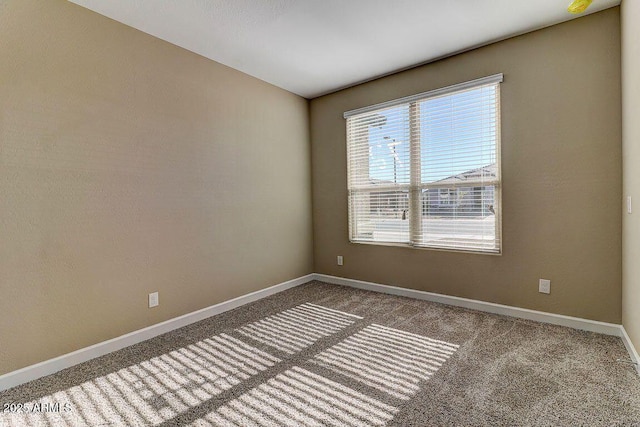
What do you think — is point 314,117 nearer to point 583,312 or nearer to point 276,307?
point 276,307

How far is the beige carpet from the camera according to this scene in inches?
63.6

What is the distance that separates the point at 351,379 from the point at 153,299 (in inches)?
70.9

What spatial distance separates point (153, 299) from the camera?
2.67m

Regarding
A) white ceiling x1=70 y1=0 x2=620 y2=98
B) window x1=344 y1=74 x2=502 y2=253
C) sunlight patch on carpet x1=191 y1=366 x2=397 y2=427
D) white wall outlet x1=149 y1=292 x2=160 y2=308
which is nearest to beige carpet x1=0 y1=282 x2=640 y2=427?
sunlight patch on carpet x1=191 y1=366 x2=397 y2=427

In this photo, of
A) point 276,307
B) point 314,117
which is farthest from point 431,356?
point 314,117

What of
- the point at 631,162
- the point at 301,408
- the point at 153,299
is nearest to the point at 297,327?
the point at 301,408

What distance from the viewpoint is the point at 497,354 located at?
86.9 inches

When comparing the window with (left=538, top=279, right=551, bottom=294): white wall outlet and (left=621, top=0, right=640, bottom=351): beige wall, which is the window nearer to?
(left=538, top=279, right=551, bottom=294): white wall outlet

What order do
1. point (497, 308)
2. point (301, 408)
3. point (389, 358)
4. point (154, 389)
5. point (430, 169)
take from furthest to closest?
point (430, 169)
point (497, 308)
point (389, 358)
point (154, 389)
point (301, 408)

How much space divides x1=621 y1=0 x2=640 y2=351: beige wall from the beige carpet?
0.33 m

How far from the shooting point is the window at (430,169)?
3.01 m

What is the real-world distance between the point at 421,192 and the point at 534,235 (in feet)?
3.69

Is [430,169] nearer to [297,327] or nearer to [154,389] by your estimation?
[297,327]

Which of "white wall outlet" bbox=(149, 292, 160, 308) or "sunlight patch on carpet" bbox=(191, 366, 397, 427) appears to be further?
"white wall outlet" bbox=(149, 292, 160, 308)
